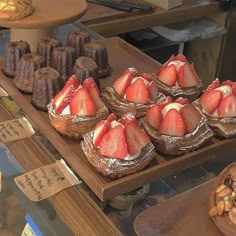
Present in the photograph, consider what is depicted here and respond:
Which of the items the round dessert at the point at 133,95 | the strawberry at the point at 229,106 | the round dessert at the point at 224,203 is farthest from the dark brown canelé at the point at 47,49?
the round dessert at the point at 224,203

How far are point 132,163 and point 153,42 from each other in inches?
58.2

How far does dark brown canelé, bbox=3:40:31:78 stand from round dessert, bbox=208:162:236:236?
0.66 meters

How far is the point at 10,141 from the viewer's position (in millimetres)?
1058

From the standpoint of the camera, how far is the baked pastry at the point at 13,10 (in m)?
1.36

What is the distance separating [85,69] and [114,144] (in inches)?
14.1

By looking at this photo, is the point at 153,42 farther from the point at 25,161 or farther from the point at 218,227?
the point at 218,227

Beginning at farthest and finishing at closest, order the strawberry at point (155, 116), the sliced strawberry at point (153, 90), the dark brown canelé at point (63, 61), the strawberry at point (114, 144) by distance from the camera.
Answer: the dark brown canelé at point (63, 61) → the sliced strawberry at point (153, 90) → the strawberry at point (155, 116) → the strawberry at point (114, 144)

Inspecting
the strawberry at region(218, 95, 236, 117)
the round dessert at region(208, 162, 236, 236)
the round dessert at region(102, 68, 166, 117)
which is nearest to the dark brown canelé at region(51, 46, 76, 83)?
the round dessert at region(102, 68, 166, 117)

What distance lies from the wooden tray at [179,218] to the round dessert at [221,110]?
0.72ft

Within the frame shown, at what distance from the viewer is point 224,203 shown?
79cm

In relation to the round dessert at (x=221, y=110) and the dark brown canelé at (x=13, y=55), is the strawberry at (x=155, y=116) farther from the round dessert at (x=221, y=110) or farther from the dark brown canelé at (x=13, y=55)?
the dark brown canelé at (x=13, y=55)

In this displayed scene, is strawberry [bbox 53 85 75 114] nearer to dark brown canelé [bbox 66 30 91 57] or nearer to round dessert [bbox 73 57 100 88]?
round dessert [bbox 73 57 100 88]

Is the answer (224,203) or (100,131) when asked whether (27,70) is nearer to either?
(100,131)

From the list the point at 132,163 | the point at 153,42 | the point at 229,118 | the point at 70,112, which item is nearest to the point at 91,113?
the point at 70,112
